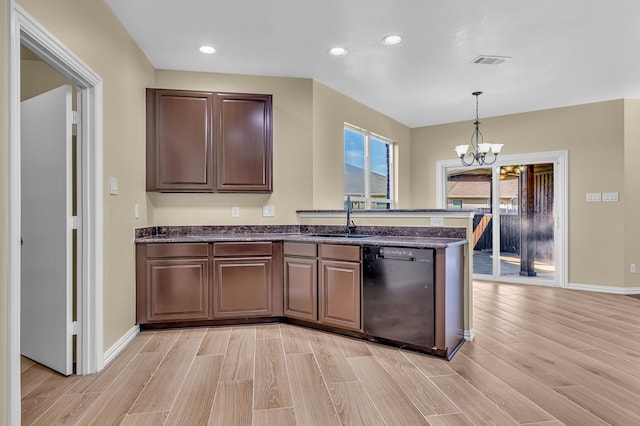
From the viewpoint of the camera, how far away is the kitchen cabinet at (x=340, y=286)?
2990mm

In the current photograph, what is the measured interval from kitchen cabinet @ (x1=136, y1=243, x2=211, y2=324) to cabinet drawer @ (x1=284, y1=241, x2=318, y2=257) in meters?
0.74

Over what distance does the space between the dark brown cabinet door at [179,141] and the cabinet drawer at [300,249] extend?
971 millimetres

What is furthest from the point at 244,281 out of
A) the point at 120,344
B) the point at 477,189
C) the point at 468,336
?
the point at 477,189

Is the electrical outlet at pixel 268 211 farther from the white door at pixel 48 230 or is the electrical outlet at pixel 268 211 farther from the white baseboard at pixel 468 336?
the white baseboard at pixel 468 336

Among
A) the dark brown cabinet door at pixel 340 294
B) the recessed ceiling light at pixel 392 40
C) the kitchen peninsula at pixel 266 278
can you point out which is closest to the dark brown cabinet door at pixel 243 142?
Result: the kitchen peninsula at pixel 266 278

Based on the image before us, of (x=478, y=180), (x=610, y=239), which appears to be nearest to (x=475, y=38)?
(x=478, y=180)

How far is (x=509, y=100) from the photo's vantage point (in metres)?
4.87

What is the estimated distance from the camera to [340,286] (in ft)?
10.1

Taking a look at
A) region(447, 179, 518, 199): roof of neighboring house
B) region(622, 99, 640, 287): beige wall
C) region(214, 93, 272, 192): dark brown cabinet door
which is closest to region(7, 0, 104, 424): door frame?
region(214, 93, 272, 192): dark brown cabinet door

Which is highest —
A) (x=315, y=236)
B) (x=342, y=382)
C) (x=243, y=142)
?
(x=243, y=142)

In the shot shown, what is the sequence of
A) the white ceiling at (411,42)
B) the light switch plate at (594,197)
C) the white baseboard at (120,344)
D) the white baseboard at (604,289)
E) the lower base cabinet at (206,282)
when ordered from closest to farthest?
the white baseboard at (120,344), the white ceiling at (411,42), the lower base cabinet at (206,282), the white baseboard at (604,289), the light switch plate at (594,197)

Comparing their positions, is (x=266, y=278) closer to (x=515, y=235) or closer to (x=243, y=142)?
(x=243, y=142)
